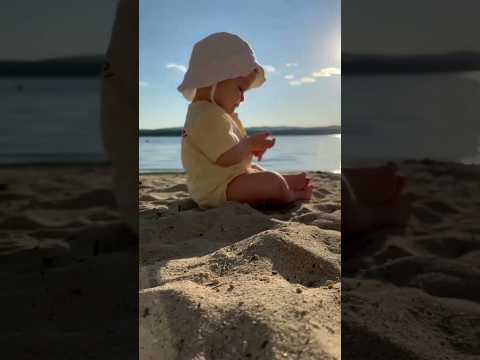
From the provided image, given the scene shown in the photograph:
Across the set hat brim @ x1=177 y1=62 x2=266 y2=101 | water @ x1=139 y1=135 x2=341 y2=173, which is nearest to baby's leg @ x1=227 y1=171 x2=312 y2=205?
hat brim @ x1=177 y1=62 x2=266 y2=101

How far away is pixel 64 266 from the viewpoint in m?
0.59

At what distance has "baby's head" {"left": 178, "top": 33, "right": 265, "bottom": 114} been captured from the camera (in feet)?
6.30

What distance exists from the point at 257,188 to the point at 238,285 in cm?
84

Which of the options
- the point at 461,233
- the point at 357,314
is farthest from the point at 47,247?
the point at 461,233

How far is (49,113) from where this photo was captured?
0.58 metres

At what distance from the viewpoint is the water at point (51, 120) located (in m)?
0.58

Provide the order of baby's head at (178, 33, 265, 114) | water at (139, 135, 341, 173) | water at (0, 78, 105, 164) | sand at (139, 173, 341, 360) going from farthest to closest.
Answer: water at (139, 135, 341, 173), baby's head at (178, 33, 265, 114), sand at (139, 173, 341, 360), water at (0, 78, 105, 164)

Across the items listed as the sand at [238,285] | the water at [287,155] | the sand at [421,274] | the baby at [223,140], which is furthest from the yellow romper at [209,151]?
the sand at [421,274]

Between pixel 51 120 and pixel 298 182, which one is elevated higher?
pixel 51 120

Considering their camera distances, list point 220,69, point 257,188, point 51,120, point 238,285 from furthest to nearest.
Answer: point 220,69
point 257,188
point 238,285
point 51,120

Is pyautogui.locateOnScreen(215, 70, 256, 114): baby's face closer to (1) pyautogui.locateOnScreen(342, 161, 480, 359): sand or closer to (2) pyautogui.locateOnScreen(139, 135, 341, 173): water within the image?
(2) pyautogui.locateOnScreen(139, 135, 341, 173): water

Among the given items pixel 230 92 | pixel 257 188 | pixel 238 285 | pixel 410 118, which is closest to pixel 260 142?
pixel 257 188

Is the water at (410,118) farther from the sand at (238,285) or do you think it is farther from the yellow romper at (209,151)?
the yellow romper at (209,151)

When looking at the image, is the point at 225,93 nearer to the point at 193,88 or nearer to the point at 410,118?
the point at 193,88
